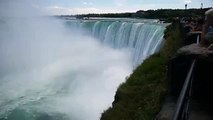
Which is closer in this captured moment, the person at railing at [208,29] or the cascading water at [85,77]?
the person at railing at [208,29]

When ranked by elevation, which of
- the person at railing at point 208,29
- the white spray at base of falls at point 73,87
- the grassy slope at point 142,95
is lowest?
the white spray at base of falls at point 73,87

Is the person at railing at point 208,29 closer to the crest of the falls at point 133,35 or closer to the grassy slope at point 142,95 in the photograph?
the grassy slope at point 142,95

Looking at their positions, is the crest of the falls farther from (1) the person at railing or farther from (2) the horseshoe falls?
(1) the person at railing

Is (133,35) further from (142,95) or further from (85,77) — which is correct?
(142,95)

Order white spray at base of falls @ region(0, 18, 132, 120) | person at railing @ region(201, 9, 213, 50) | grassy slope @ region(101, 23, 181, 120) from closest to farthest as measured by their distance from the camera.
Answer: person at railing @ region(201, 9, 213, 50), grassy slope @ region(101, 23, 181, 120), white spray at base of falls @ region(0, 18, 132, 120)

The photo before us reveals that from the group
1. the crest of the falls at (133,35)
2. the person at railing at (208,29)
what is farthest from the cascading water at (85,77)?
the person at railing at (208,29)

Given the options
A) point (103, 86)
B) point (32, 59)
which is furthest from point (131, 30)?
point (32, 59)

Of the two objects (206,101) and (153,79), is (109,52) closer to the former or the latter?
(153,79)

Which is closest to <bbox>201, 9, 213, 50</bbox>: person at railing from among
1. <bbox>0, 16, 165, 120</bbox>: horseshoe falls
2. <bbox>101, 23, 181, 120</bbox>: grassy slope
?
<bbox>101, 23, 181, 120</bbox>: grassy slope
